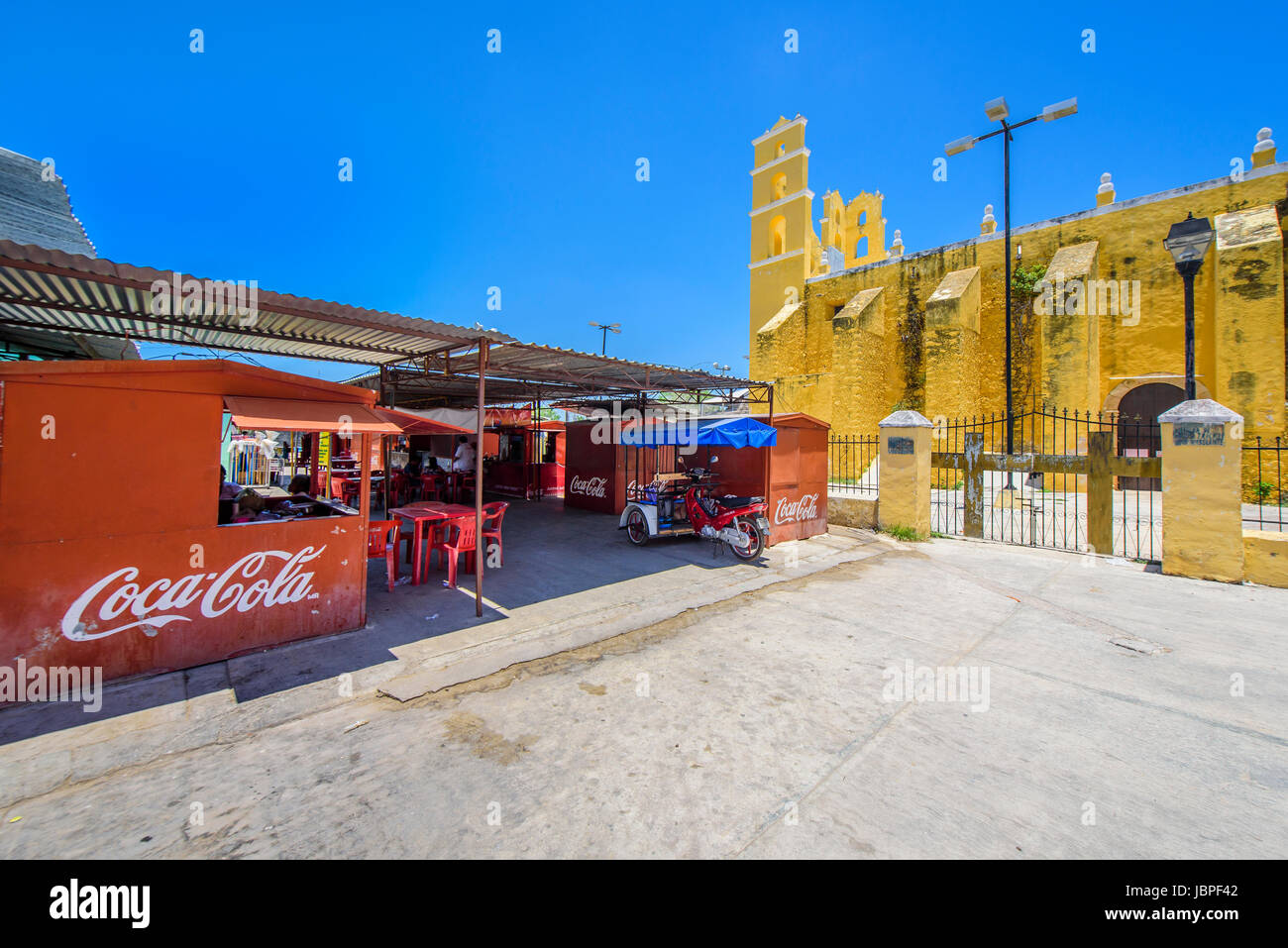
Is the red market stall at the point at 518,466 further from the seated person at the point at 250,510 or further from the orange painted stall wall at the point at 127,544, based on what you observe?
the orange painted stall wall at the point at 127,544

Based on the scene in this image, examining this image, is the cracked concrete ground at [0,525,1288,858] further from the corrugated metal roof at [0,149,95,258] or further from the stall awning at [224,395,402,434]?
the corrugated metal roof at [0,149,95,258]

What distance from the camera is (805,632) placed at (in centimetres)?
524

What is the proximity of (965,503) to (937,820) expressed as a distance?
942cm

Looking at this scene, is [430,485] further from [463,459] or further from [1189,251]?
[1189,251]

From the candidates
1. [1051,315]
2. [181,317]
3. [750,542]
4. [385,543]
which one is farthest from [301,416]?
[1051,315]

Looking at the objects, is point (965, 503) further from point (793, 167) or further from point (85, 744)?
point (793, 167)

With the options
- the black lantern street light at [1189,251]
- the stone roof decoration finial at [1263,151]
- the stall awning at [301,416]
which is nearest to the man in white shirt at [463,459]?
the stall awning at [301,416]

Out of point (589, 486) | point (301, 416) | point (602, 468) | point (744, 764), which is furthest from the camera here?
point (589, 486)

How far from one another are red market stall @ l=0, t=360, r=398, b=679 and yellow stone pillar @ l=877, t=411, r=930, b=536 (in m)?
9.04

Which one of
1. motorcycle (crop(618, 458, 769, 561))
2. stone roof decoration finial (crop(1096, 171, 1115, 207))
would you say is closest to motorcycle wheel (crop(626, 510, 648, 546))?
motorcycle (crop(618, 458, 769, 561))

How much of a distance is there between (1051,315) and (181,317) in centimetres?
2087

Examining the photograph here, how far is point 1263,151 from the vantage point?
15.0 m

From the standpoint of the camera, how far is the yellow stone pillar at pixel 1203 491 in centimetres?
679
